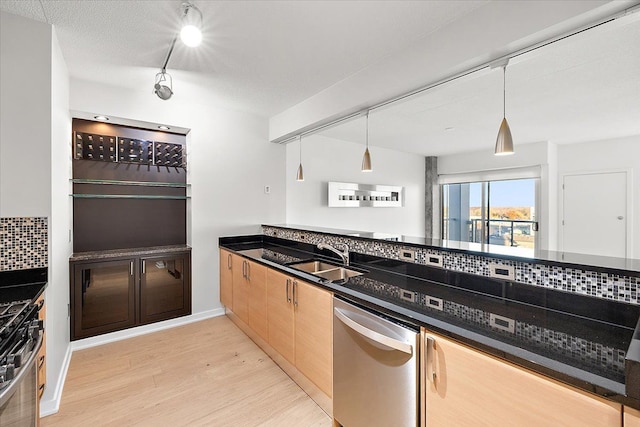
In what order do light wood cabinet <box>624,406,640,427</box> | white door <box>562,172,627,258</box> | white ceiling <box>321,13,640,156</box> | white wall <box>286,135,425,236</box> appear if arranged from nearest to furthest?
light wood cabinet <box>624,406,640,427</box>
white ceiling <box>321,13,640,156</box>
white wall <box>286,135,425,236</box>
white door <box>562,172,627,258</box>

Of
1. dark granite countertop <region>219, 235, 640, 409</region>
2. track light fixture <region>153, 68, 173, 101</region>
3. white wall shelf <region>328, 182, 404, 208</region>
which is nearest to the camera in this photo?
dark granite countertop <region>219, 235, 640, 409</region>

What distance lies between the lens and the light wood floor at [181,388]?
6.14ft

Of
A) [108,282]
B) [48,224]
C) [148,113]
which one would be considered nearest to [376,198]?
[148,113]

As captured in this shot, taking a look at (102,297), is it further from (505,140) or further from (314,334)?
(505,140)

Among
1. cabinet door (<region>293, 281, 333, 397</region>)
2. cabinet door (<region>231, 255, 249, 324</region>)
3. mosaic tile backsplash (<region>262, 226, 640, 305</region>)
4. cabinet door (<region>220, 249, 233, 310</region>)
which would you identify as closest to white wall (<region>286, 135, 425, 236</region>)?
cabinet door (<region>220, 249, 233, 310</region>)

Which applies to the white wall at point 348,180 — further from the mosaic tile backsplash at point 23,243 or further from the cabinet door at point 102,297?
the mosaic tile backsplash at point 23,243

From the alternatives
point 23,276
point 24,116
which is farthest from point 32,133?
point 23,276

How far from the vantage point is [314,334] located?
6.25 feet

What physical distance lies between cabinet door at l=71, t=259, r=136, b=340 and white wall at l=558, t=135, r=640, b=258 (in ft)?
21.5

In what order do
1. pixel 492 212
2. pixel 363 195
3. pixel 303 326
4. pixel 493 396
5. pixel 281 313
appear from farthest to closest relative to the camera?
pixel 492 212 < pixel 363 195 < pixel 281 313 < pixel 303 326 < pixel 493 396

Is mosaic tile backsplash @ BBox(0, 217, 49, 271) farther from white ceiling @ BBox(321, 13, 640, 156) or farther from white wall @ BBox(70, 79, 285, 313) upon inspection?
white ceiling @ BBox(321, 13, 640, 156)

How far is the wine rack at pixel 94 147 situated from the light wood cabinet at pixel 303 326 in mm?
2205

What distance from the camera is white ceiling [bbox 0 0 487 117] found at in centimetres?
180

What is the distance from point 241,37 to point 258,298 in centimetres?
210
